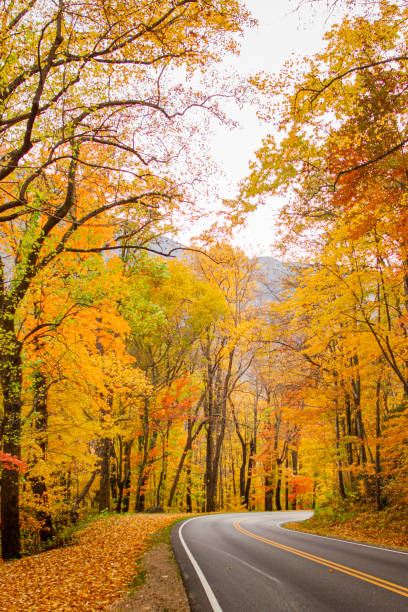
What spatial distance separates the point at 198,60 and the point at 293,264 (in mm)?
9432

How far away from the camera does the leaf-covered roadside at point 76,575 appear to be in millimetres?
6145

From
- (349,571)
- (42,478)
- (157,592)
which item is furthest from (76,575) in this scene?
(42,478)

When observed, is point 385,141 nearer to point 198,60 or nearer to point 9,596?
point 198,60

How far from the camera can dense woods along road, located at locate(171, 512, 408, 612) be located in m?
5.05

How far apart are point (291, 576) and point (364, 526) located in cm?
791

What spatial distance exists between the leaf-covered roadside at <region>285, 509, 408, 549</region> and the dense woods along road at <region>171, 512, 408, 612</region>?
5.05 ft

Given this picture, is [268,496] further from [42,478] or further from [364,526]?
[42,478]

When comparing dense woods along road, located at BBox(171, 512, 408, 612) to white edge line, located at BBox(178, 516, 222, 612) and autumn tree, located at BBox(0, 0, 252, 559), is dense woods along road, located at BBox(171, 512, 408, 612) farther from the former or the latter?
autumn tree, located at BBox(0, 0, 252, 559)

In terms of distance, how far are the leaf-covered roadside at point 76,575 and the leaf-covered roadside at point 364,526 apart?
681 centimetres

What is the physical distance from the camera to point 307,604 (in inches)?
197

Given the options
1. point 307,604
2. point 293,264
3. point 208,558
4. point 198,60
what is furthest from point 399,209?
point 208,558

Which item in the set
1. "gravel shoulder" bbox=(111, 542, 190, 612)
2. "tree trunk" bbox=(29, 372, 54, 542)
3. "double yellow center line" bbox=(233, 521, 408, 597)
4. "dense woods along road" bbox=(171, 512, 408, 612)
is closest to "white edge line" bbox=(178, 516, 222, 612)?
"dense woods along road" bbox=(171, 512, 408, 612)

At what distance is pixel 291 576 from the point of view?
644 centimetres

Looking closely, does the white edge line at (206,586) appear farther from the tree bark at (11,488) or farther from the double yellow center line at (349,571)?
the tree bark at (11,488)
